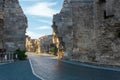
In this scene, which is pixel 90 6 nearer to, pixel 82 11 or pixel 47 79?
pixel 82 11

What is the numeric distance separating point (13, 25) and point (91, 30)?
14390 millimetres

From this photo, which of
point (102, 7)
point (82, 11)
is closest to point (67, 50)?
point (82, 11)

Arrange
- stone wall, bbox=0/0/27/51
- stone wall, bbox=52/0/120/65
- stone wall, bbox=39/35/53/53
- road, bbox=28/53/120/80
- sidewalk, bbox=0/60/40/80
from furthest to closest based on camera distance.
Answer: stone wall, bbox=39/35/53/53 < stone wall, bbox=0/0/27/51 < stone wall, bbox=52/0/120/65 < sidewalk, bbox=0/60/40/80 < road, bbox=28/53/120/80

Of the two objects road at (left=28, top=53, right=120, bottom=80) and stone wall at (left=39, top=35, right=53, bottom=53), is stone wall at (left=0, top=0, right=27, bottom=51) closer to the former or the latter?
road at (left=28, top=53, right=120, bottom=80)

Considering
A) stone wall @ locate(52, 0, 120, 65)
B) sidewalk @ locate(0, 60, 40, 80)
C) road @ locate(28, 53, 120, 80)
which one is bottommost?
sidewalk @ locate(0, 60, 40, 80)

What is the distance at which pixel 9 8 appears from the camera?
4481cm

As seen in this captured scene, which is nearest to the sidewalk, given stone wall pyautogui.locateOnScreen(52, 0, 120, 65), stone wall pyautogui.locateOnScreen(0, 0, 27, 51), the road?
the road

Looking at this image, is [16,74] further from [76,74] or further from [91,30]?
[91,30]

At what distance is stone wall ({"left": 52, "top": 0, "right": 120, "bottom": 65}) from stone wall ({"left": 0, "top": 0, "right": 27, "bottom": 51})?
22.5 feet

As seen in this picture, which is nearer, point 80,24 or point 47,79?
point 47,79

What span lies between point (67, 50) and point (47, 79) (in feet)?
98.1

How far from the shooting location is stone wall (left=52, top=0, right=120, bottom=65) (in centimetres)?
2428

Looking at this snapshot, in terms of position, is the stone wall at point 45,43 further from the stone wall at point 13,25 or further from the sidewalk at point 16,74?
the sidewalk at point 16,74

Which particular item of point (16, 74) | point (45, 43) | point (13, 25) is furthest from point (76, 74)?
point (45, 43)
